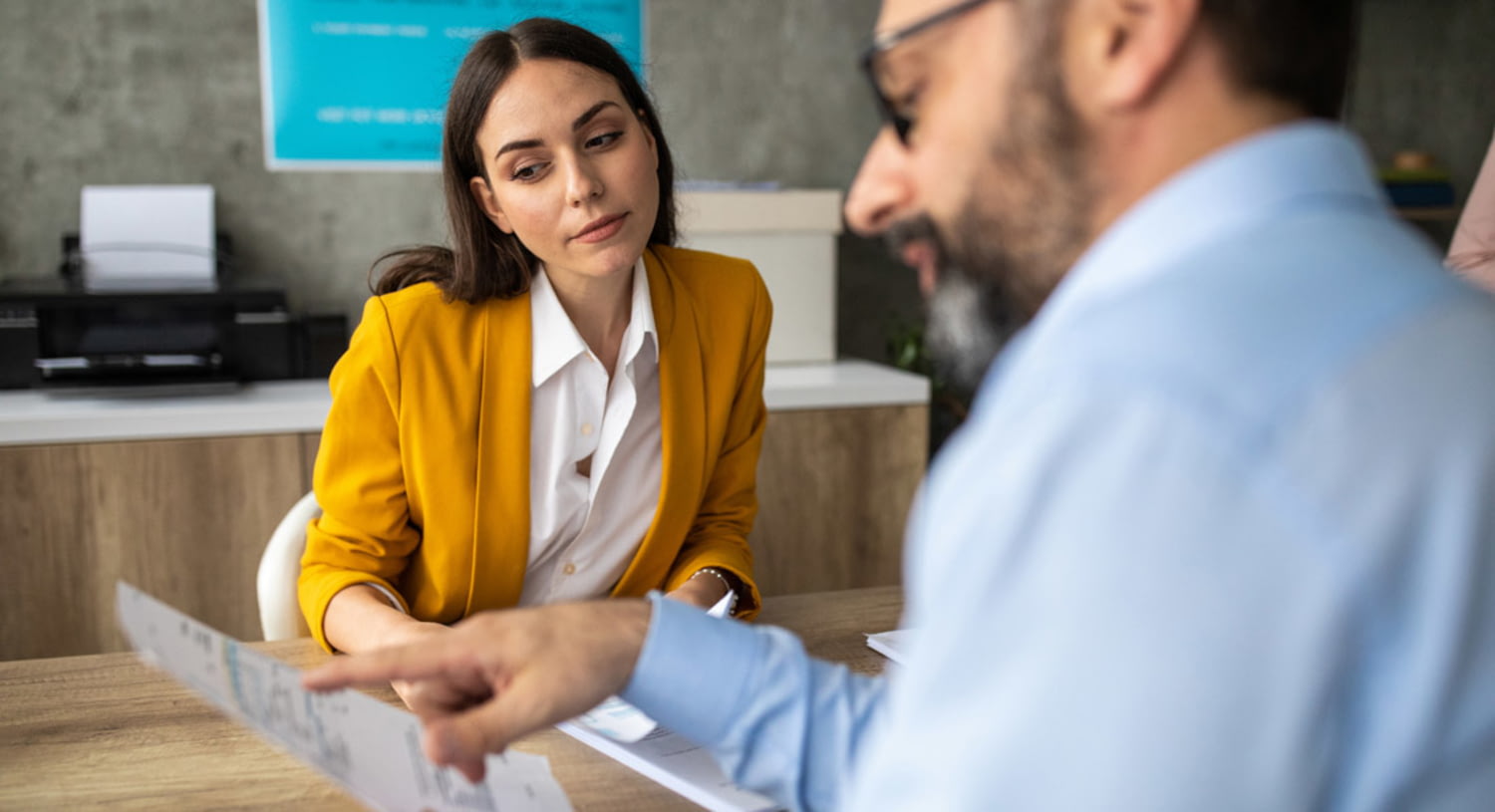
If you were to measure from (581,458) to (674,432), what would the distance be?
109mm

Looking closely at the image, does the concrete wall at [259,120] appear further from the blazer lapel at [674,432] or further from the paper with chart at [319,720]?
the paper with chart at [319,720]

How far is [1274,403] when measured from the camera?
15.7 inches

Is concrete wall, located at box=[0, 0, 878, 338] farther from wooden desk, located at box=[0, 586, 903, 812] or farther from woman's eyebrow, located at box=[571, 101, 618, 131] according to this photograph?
wooden desk, located at box=[0, 586, 903, 812]

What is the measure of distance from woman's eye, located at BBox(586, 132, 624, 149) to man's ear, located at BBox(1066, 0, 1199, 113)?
91cm

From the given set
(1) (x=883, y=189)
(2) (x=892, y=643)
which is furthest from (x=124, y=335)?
(1) (x=883, y=189)

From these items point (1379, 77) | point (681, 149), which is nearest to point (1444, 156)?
point (1379, 77)

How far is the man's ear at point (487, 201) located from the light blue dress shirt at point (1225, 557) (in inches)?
40.7

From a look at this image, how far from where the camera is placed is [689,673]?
2.38 ft

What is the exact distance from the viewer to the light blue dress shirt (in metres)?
0.39

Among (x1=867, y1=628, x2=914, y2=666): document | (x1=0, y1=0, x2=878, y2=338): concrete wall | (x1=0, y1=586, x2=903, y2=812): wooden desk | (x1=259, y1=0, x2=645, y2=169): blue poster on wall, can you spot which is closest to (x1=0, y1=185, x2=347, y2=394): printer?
(x1=0, y1=0, x2=878, y2=338): concrete wall

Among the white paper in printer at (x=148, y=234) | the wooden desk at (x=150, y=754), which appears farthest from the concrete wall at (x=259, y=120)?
the wooden desk at (x=150, y=754)

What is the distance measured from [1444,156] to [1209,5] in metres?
3.47

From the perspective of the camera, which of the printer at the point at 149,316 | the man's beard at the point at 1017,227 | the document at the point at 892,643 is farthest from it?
the printer at the point at 149,316

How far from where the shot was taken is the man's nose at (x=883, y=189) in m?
0.61
